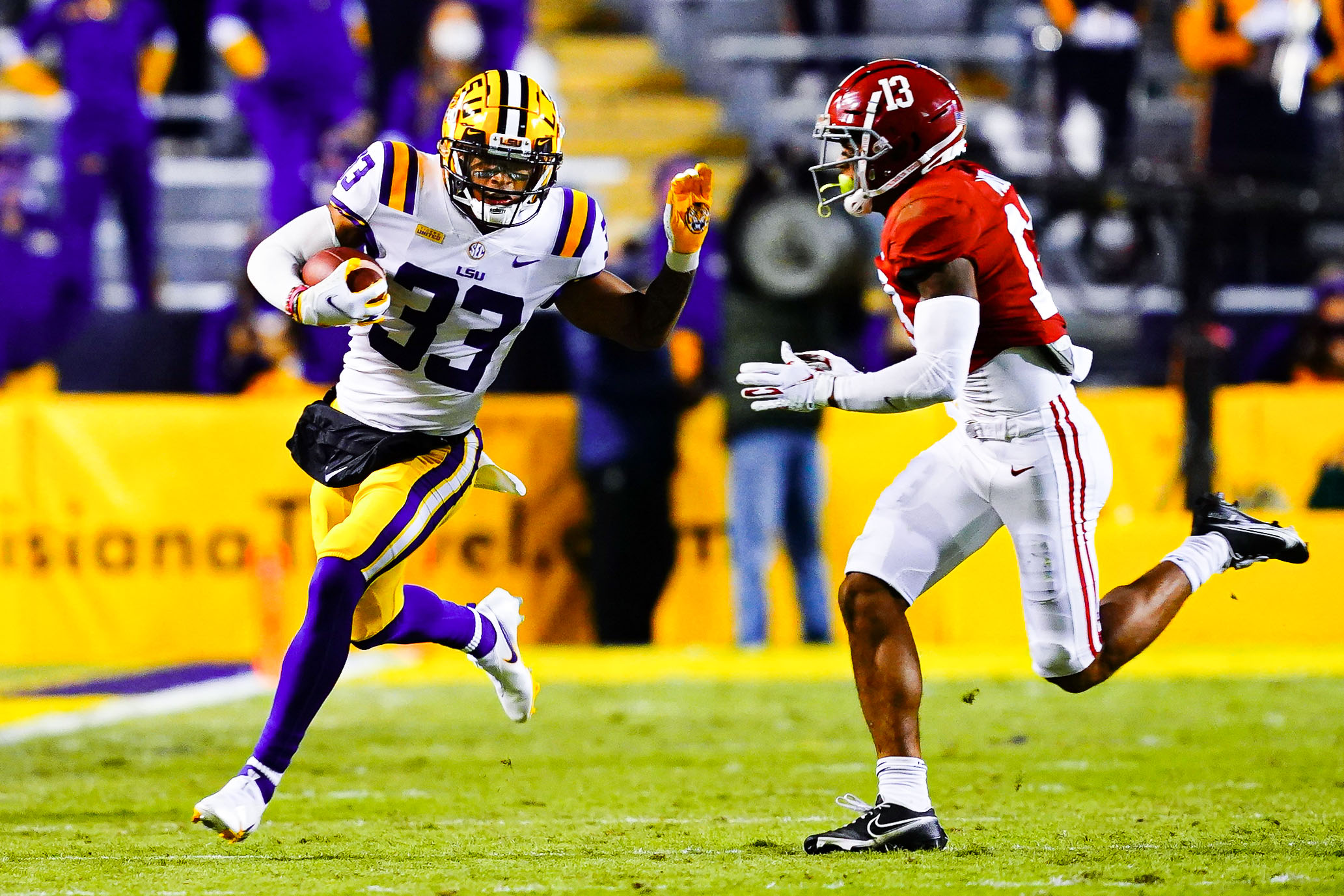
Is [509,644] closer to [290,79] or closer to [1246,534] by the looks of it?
[1246,534]

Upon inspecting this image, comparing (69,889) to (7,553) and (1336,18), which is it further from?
(1336,18)

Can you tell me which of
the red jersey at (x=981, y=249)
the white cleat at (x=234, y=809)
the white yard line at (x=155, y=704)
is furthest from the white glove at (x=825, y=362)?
the white yard line at (x=155, y=704)

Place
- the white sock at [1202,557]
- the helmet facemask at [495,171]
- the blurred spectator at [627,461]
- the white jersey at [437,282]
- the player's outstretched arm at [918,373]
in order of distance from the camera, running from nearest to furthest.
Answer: the player's outstretched arm at [918,373] → the helmet facemask at [495,171] → the white jersey at [437,282] → the white sock at [1202,557] → the blurred spectator at [627,461]

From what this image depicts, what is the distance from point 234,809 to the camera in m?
3.73

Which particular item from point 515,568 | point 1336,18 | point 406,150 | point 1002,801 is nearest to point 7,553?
point 515,568

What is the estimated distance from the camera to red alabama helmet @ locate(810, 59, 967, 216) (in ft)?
13.2

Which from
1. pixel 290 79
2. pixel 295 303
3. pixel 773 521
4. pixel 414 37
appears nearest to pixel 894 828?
pixel 295 303

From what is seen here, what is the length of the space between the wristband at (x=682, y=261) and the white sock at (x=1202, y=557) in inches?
51.2

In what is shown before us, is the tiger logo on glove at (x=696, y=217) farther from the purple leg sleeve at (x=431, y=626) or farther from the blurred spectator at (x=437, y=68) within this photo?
the blurred spectator at (x=437, y=68)

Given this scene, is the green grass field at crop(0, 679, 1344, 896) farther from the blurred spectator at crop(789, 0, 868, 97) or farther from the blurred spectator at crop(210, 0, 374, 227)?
the blurred spectator at crop(789, 0, 868, 97)

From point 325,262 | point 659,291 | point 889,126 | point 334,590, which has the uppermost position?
point 889,126

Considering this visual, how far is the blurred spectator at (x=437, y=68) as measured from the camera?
10.2 metres

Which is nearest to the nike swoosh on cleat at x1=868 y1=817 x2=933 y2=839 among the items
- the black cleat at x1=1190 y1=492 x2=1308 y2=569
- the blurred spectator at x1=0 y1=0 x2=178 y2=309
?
the black cleat at x1=1190 y1=492 x2=1308 y2=569

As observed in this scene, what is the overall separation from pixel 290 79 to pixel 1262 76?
5.08m
